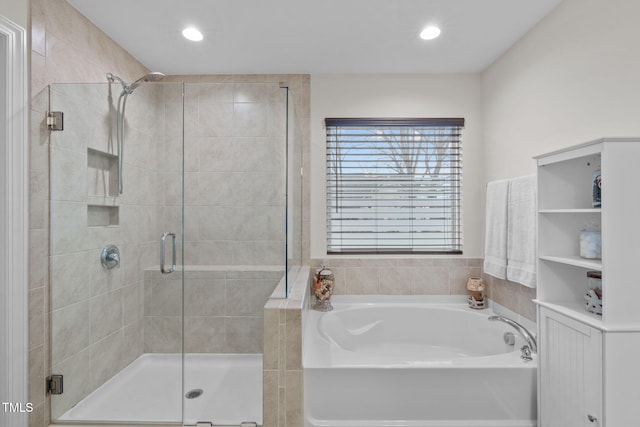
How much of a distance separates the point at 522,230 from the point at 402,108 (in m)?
1.32

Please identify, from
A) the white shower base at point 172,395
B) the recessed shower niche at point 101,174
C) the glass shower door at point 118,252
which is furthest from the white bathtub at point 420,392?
the recessed shower niche at point 101,174

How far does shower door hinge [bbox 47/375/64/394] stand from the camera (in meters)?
1.73

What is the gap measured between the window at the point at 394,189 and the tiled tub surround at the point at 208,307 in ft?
3.04

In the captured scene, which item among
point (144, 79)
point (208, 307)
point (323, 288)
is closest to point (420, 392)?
point (323, 288)

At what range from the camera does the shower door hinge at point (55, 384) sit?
173 centimetres

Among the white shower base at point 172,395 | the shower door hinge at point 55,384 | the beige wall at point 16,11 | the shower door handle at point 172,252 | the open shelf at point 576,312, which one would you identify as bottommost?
the white shower base at point 172,395

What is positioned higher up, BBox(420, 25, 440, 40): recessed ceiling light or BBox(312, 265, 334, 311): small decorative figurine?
BBox(420, 25, 440, 40): recessed ceiling light

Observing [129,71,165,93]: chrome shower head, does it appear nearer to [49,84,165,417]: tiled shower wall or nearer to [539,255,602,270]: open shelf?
[49,84,165,417]: tiled shower wall

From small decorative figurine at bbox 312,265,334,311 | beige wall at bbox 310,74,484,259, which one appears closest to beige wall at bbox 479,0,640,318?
beige wall at bbox 310,74,484,259

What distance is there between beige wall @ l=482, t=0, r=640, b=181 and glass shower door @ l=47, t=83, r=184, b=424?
7.00 ft

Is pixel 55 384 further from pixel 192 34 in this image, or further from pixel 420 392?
pixel 192 34

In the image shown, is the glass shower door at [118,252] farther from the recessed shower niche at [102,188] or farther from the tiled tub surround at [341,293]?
the tiled tub surround at [341,293]

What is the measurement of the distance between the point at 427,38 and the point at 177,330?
2398 mm

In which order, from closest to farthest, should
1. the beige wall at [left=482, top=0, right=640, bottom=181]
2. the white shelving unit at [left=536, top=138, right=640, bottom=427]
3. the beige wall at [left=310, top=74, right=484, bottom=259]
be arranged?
the white shelving unit at [left=536, top=138, right=640, bottom=427]
the beige wall at [left=482, top=0, right=640, bottom=181]
the beige wall at [left=310, top=74, right=484, bottom=259]
